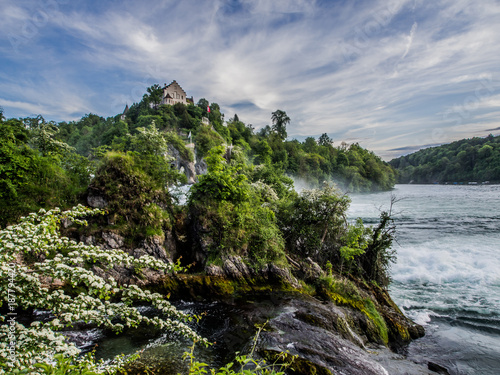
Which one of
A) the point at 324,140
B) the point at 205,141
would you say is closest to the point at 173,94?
the point at 205,141

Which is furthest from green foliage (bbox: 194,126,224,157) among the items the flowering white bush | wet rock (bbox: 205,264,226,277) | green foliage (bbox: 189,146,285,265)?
the flowering white bush

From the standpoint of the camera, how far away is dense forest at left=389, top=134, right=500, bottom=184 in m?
68.4

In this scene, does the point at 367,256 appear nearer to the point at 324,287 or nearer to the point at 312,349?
the point at 324,287

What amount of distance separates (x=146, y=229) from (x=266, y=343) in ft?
21.1

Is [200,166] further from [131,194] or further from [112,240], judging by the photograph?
[112,240]

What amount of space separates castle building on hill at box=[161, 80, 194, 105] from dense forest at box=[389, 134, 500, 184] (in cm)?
8913

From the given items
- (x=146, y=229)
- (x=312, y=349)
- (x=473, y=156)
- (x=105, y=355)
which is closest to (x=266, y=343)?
(x=312, y=349)

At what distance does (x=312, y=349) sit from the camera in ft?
20.1

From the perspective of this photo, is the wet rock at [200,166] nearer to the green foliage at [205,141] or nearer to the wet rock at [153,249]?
the green foliage at [205,141]

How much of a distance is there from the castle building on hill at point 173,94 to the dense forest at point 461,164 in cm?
8913

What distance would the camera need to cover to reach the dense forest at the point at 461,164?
68381 millimetres

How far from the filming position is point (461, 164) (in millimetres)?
77688

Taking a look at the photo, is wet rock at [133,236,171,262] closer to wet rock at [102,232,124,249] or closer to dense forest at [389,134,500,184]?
wet rock at [102,232,124,249]

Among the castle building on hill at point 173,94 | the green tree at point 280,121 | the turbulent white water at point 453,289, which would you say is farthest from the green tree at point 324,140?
the turbulent white water at point 453,289
